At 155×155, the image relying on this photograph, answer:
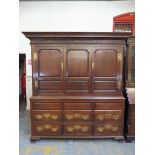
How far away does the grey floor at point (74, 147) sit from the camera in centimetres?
268

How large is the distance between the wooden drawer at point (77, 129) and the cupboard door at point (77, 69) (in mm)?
569

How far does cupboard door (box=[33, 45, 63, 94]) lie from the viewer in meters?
2.94

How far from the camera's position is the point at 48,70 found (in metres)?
2.96

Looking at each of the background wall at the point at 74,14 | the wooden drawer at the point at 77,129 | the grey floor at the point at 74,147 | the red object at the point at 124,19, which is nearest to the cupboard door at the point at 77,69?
the wooden drawer at the point at 77,129

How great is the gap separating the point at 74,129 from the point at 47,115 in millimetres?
527

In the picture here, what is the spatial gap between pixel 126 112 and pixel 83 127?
810 millimetres

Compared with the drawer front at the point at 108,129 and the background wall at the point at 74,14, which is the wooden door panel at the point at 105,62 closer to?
the drawer front at the point at 108,129

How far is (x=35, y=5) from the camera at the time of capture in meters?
4.14

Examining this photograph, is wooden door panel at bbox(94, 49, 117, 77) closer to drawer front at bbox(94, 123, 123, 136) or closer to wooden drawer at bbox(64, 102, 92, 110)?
wooden drawer at bbox(64, 102, 92, 110)

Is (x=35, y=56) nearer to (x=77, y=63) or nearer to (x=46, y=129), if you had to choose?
(x=77, y=63)
